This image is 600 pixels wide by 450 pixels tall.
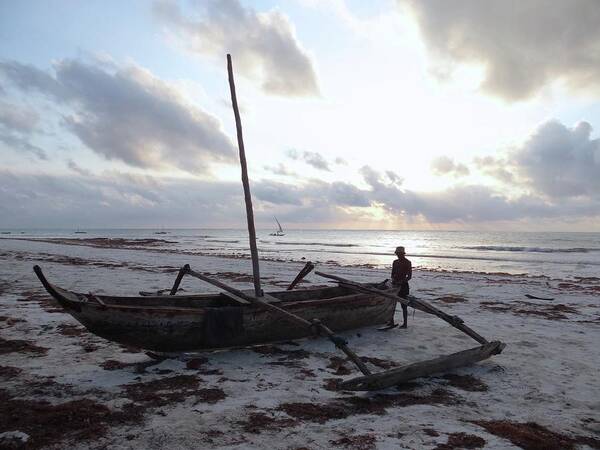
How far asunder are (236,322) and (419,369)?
10.0 feet

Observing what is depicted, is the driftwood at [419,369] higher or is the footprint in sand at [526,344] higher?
the driftwood at [419,369]

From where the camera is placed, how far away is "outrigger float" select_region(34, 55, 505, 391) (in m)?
5.54

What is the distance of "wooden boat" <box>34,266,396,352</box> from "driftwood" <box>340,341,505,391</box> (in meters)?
2.02

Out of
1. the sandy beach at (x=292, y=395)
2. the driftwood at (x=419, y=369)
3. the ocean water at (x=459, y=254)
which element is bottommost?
the ocean water at (x=459, y=254)

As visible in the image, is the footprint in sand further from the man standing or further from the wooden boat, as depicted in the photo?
the wooden boat

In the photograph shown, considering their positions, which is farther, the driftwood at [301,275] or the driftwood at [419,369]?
the driftwood at [301,275]

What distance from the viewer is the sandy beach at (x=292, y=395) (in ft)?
13.4

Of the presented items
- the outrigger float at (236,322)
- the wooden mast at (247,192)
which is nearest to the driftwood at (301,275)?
the wooden mast at (247,192)

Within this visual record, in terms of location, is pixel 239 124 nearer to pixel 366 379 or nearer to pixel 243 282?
pixel 366 379

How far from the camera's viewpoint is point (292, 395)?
206 inches

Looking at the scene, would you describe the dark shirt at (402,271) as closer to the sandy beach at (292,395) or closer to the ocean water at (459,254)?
the sandy beach at (292,395)

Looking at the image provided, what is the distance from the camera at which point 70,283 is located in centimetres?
1490

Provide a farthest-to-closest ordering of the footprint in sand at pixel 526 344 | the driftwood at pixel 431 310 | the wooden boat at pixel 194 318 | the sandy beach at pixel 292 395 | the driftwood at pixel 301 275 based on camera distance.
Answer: the driftwood at pixel 301 275
the footprint in sand at pixel 526 344
the driftwood at pixel 431 310
the wooden boat at pixel 194 318
the sandy beach at pixel 292 395

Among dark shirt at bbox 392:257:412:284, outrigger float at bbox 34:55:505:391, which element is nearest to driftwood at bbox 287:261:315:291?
outrigger float at bbox 34:55:505:391
